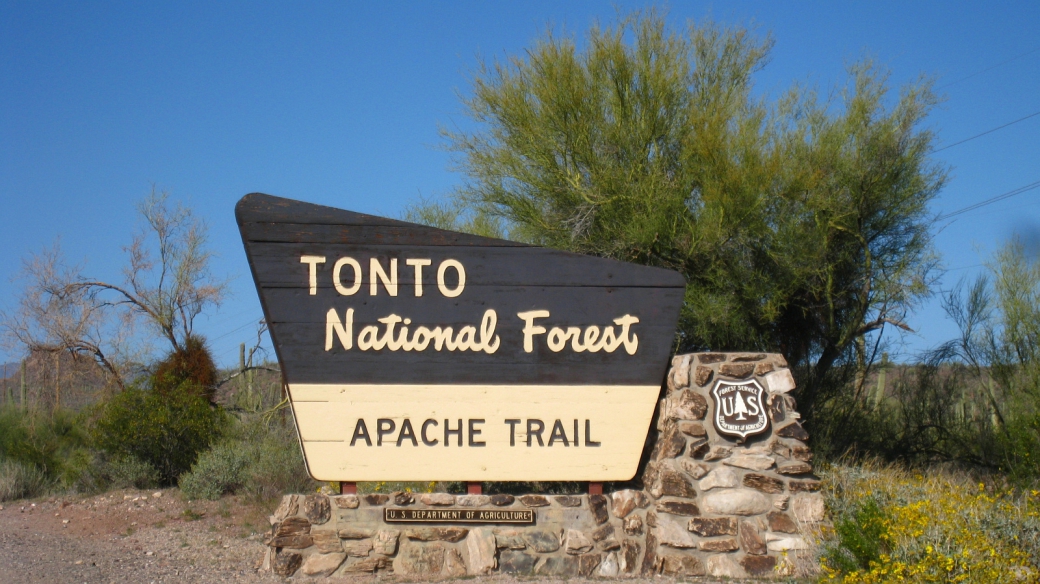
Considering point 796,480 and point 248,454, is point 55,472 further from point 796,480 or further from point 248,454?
point 796,480

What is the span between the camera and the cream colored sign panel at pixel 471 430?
737cm

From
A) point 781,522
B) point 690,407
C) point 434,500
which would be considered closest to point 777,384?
point 690,407

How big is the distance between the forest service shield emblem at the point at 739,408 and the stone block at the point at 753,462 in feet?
0.56

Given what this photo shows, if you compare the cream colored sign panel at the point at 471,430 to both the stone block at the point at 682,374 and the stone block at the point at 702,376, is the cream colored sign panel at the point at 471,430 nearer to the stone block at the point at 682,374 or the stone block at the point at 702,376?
the stone block at the point at 682,374

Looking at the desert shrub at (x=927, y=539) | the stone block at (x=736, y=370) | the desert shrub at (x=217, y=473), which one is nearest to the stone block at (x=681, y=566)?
the desert shrub at (x=927, y=539)

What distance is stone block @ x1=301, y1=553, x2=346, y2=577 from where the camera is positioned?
7230mm

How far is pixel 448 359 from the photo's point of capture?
7.45 m

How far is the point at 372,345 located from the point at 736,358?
3.15 metres

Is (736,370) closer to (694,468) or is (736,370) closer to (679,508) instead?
(694,468)

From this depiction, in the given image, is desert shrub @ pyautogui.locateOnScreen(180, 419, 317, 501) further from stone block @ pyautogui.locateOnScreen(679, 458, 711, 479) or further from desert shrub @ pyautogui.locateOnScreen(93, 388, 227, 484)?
stone block @ pyautogui.locateOnScreen(679, 458, 711, 479)

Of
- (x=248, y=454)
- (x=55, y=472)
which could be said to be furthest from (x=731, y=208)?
(x=55, y=472)

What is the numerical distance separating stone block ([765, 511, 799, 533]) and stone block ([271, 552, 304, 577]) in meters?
3.96

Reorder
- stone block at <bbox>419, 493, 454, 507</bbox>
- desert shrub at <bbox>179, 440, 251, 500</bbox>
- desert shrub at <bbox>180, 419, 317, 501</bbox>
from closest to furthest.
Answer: stone block at <bbox>419, 493, 454, 507</bbox>
desert shrub at <bbox>180, 419, 317, 501</bbox>
desert shrub at <bbox>179, 440, 251, 500</bbox>

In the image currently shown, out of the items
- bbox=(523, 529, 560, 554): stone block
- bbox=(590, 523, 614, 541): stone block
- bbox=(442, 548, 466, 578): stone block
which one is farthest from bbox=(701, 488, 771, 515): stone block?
bbox=(442, 548, 466, 578): stone block
